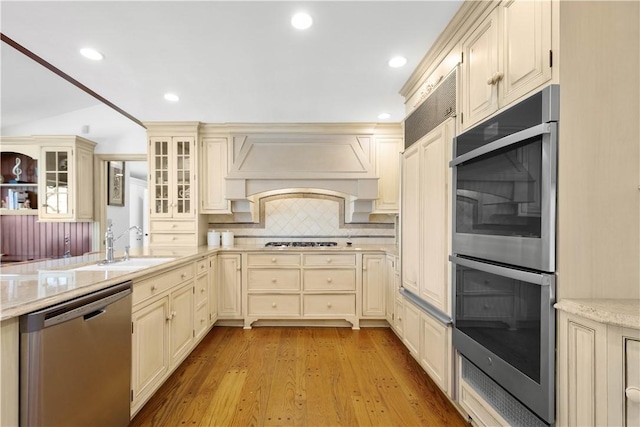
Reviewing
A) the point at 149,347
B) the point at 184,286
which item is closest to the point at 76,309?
the point at 149,347

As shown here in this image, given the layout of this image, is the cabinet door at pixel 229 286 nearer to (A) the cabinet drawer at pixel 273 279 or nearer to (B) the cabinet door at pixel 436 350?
(A) the cabinet drawer at pixel 273 279

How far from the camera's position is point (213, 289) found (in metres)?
3.34

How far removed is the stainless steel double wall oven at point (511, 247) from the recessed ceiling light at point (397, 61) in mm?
891

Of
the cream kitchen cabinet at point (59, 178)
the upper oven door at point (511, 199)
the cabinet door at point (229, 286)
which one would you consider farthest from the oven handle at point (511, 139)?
the cream kitchen cabinet at point (59, 178)

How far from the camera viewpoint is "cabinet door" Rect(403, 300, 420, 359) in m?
2.35

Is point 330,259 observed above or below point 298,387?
above

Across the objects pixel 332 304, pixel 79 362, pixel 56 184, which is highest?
pixel 56 184

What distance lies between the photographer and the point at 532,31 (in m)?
1.24

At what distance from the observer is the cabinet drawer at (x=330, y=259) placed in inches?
137

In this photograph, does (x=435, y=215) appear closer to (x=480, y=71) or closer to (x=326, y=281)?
(x=480, y=71)

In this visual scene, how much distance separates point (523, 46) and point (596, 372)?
1.28 meters

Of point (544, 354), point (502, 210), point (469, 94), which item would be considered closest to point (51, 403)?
point (544, 354)

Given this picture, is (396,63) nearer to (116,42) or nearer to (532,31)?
(532,31)

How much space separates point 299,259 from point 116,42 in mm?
2510
